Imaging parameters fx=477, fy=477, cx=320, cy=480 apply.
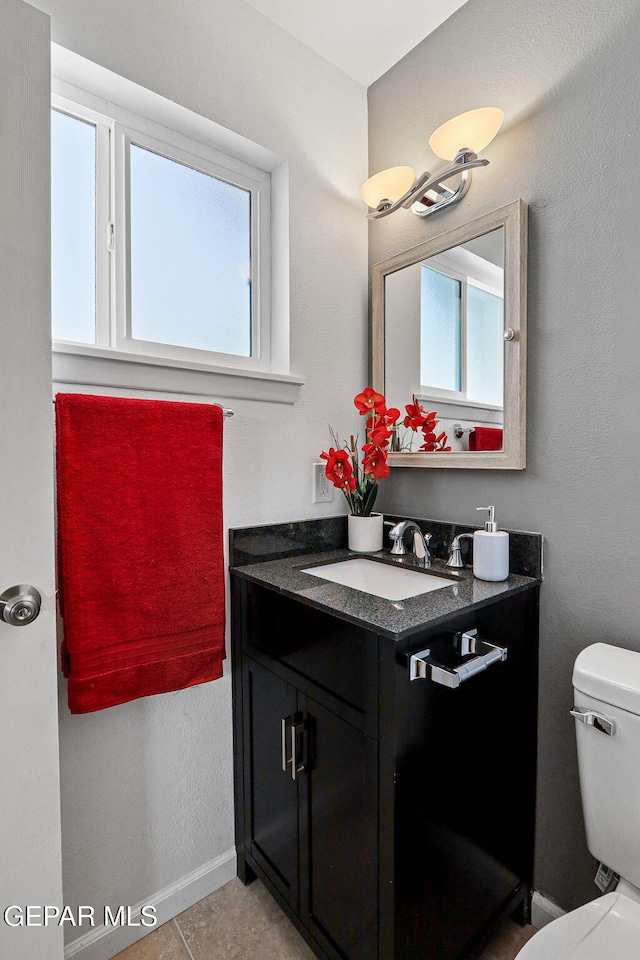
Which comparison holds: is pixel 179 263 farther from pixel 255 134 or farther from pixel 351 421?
pixel 351 421

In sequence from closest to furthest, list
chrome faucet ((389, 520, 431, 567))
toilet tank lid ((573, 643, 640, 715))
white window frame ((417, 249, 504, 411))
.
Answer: toilet tank lid ((573, 643, 640, 715))
white window frame ((417, 249, 504, 411))
chrome faucet ((389, 520, 431, 567))

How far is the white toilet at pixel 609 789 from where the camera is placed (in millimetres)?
812

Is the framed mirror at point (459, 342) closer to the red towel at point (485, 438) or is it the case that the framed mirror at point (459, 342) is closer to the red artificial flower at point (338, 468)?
the red towel at point (485, 438)

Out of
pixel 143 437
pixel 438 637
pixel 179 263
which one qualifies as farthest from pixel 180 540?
pixel 179 263

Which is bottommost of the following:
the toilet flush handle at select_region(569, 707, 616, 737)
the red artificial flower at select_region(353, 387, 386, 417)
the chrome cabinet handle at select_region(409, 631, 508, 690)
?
the toilet flush handle at select_region(569, 707, 616, 737)

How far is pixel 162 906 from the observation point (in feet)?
4.13

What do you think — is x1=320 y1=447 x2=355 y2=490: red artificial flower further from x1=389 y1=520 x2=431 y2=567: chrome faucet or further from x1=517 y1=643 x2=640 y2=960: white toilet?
x1=517 y1=643 x2=640 y2=960: white toilet

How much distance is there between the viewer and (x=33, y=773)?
0.87m

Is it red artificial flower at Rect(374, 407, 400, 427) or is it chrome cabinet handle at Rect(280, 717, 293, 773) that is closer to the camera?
chrome cabinet handle at Rect(280, 717, 293, 773)

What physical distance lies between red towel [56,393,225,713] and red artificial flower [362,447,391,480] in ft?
1.52

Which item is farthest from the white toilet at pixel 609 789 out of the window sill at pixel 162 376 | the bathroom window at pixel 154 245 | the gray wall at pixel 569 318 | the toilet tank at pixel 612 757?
the bathroom window at pixel 154 245

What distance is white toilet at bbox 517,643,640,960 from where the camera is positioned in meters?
0.81

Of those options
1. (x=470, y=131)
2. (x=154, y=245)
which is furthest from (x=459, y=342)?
(x=154, y=245)

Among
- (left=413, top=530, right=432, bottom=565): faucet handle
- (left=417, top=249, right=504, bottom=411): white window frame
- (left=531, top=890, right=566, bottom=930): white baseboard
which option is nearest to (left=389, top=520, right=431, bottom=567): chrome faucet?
(left=413, top=530, right=432, bottom=565): faucet handle
